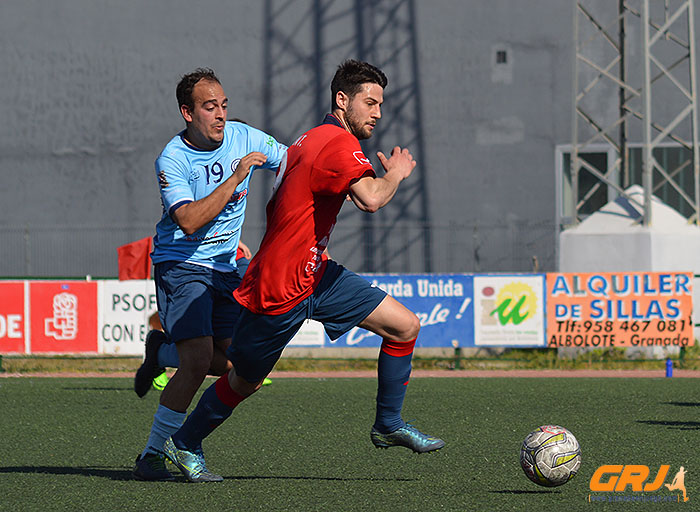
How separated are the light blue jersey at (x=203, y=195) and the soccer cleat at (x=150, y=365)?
959mm

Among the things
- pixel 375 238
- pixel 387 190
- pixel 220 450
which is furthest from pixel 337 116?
pixel 375 238

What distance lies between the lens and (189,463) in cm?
602

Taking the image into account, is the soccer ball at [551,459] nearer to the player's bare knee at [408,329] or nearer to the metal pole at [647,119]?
the player's bare knee at [408,329]

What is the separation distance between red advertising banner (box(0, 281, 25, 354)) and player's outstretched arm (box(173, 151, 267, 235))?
10.6m

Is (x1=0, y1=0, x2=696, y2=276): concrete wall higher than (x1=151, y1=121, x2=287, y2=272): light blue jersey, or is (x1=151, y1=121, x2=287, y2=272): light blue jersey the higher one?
(x1=0, y1=0, x2=696, y2=276): concrete wall

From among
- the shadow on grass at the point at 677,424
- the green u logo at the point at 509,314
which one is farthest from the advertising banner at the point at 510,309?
the shadow on grass at the point at 677,424

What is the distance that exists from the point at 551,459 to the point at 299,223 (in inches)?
68.5

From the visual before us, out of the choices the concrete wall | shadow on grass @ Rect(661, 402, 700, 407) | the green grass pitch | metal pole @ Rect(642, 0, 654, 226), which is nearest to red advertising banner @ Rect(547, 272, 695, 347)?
metal pole @ Rect(642, 0, 654, 226)

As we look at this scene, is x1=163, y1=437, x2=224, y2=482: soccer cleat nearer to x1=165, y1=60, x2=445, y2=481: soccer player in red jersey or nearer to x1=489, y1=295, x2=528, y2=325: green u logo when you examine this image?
x1=165, y1=60, x2=445, y2=481: soccer player in red jersey

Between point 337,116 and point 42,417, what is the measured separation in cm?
503

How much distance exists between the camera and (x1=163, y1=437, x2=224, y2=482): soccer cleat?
6.01 meters

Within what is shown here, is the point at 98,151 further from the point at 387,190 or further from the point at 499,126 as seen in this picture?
the point at 387,190

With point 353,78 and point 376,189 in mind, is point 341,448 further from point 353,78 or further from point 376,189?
point 353,78

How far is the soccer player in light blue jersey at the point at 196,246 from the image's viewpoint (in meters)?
6.14
